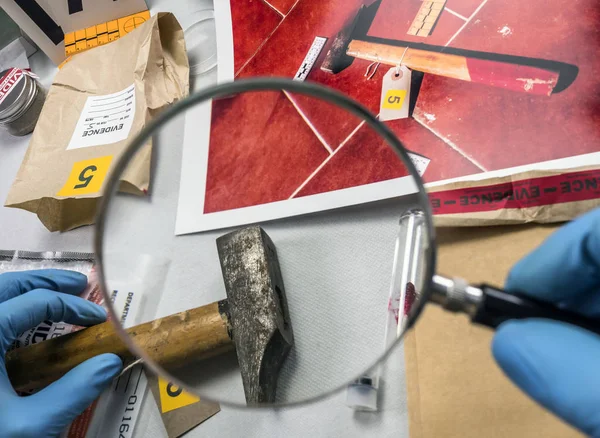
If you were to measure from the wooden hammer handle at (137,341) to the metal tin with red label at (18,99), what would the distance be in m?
0.63

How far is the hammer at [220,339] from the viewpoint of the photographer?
30.3 inches

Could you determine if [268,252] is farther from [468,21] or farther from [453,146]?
[468,21]

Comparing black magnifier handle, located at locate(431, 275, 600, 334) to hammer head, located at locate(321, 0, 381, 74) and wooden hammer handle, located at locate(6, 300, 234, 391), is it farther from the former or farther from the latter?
hammer head, located at locate(321, 0, 381, 74)

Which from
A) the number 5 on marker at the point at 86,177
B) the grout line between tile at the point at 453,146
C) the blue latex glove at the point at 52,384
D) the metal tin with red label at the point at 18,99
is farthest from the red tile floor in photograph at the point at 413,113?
the metal tin with red label at the point at 18,99

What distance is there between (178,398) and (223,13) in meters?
0.92

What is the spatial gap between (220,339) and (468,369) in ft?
1.36

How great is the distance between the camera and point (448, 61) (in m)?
0.93

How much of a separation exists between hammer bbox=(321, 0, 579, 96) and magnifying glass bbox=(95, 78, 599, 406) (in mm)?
167

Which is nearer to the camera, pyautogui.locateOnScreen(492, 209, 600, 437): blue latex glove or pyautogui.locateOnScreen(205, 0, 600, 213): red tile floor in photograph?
pyautogui.locateOnScreen(492, 209, 600, 437): blue latex glove

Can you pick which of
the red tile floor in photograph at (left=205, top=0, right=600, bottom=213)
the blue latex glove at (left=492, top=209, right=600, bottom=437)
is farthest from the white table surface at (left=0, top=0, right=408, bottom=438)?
the blue latex glove at (left=492, top=209, right=600, bottom=437)

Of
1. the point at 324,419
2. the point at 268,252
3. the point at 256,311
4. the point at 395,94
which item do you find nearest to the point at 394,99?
the point at 395,94

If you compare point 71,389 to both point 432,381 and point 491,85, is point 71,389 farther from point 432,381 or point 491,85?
point 491,85

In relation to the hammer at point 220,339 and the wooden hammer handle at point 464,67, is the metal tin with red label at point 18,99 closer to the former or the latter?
the hammer at point 220,339

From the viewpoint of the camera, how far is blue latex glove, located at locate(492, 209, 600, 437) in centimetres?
47
